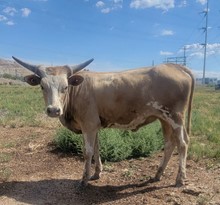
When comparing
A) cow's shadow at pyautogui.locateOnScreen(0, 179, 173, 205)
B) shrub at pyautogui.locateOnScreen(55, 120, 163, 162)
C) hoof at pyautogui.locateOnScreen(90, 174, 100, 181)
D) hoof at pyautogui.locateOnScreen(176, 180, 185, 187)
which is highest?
shrub at pyautogui.locateOnScreen(55, 120, 163, 162)

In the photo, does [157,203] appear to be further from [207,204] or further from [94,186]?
[94,186]

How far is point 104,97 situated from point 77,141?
Result: 247 centimetres

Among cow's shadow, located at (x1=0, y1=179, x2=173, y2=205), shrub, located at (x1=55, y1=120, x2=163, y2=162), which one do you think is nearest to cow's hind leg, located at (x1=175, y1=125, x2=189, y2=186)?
cow's shadow, located at (x1=0, y1=179, x2=173, y2=205)

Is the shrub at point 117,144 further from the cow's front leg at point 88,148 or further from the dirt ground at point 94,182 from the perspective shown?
the cow's front leg at point 88,148

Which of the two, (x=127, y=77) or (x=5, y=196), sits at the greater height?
(x=127, y=77)

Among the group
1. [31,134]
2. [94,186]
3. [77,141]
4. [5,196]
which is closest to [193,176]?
[94,186]

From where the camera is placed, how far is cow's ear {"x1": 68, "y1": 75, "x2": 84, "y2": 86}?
689 cm

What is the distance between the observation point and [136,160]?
898cm

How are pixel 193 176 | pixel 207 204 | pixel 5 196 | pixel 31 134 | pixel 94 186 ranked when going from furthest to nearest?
pixel 31 134, pixel 193 176, pixel 94 186, pixel 5 196, pixel 207 204

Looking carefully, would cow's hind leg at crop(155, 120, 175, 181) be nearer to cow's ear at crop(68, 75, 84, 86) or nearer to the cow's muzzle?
cow's ear at crop(68, 75, 84, 86)

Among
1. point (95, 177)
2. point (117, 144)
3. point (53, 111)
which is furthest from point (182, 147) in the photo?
point (53, 111)

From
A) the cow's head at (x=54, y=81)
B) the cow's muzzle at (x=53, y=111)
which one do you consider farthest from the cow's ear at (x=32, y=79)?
the cow's muzzle at (x=53, y=111)

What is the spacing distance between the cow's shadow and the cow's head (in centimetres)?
166

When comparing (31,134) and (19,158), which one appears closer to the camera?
(19,158)
